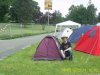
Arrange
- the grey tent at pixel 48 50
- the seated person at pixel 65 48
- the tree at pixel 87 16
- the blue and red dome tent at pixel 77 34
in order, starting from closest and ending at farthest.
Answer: the seated person at pixel 65 48 → the grey tent at pixel 48 50 → the blue and red dome tent at pixel 77 34 → the tree at pixel 87 16

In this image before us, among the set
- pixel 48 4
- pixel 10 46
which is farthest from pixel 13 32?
pixel 48 4

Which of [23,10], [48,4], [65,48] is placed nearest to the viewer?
[65,48]

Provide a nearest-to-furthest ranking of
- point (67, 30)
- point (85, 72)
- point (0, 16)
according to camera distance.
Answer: point (85, 72)
point (67, 30)
point (0, 16)

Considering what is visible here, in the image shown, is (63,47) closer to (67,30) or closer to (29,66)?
(29,66)

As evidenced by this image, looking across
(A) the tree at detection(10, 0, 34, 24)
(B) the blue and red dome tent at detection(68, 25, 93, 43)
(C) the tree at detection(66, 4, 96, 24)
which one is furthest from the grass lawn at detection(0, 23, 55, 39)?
(C) the tree at detection(66, 4, 96, 24)

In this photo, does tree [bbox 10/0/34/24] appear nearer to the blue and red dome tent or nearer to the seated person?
the blue and red dome tent

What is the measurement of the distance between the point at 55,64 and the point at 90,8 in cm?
9407

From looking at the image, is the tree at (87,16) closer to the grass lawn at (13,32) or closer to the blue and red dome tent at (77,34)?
the grass lawn at (13,32)

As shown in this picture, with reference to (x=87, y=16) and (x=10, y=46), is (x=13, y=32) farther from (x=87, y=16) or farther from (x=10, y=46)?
(x=87, y=16)

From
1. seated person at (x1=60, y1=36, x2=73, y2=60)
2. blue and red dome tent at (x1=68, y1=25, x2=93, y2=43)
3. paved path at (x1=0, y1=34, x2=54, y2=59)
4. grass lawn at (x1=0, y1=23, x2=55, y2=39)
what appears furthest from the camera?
grass lawn at (x1=0, y1=23, x2=55, y2=39)

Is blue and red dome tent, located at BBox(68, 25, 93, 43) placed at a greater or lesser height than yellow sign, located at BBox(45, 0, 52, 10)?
lesser

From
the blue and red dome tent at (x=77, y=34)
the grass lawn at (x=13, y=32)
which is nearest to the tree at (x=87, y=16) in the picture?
the grass lawn at (x=13, y=32)

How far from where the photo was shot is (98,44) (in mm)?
18609

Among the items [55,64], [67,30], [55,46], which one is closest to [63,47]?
[55,46]
